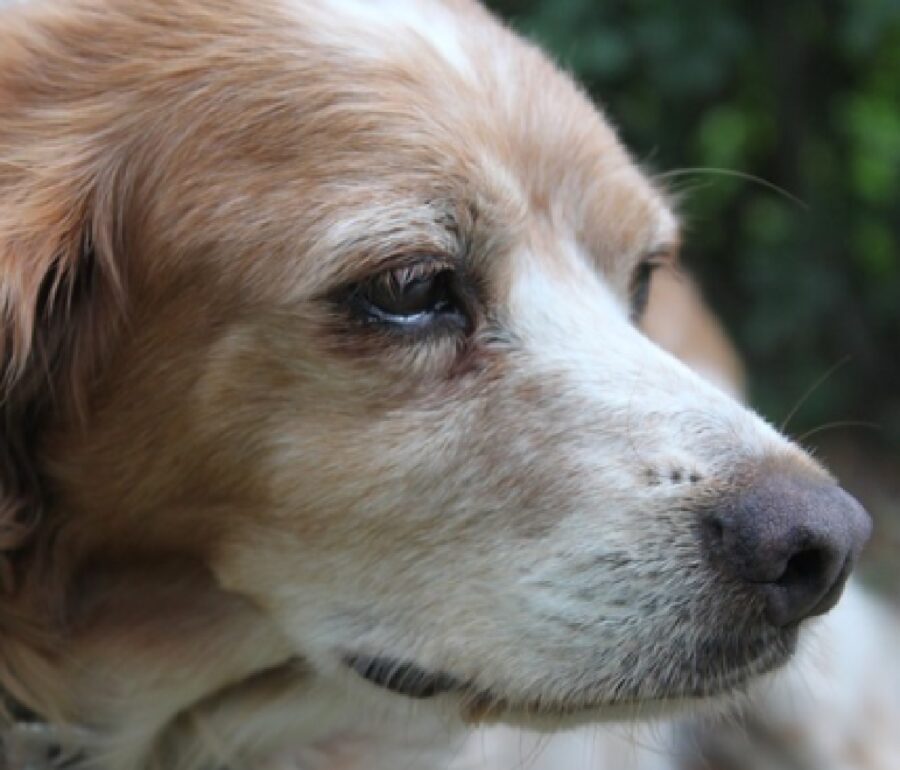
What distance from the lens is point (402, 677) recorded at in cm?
261

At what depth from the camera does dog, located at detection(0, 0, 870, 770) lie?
8.11ft

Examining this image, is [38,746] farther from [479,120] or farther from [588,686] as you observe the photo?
[479,120]

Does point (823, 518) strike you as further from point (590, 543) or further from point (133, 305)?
point (133, 305)

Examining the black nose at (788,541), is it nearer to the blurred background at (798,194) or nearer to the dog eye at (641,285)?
the dog eye at (641,285)

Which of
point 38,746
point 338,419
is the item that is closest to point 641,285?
point 338,419

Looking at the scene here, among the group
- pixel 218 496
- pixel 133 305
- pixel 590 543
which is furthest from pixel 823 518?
pixel 133 305

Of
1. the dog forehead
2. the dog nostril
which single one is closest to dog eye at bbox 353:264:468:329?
the dog forehead

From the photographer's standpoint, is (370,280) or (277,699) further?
(277,699)

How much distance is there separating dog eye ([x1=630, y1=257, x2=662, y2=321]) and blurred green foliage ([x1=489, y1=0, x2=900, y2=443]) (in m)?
2.60

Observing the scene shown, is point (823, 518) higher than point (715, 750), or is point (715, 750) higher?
point (823, 518)

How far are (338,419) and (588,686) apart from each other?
60cm

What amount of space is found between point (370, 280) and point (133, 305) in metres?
0.43

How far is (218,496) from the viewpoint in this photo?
8.50 feet

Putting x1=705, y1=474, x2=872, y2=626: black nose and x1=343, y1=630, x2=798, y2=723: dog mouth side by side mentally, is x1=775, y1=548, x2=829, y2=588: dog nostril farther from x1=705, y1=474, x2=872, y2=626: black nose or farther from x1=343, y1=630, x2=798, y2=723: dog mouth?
x1=343, y1=630, x2=798, y2=723: dog mouth
